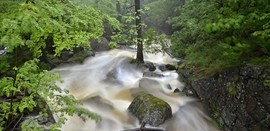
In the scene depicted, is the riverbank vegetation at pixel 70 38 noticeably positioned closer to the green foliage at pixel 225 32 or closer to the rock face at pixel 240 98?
the green foliage at pixel 225 32

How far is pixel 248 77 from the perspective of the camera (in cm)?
740

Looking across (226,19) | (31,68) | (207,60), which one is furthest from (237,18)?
(31,68)

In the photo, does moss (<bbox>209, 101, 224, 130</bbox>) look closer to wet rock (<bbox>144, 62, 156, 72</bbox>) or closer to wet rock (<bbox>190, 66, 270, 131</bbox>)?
wet rock (<bbox>190, 66, 270, 131</bbox>)

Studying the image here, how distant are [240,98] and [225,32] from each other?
2044 mm

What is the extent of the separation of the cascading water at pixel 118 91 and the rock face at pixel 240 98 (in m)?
0.64

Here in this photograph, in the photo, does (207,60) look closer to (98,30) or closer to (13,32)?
(98,30)

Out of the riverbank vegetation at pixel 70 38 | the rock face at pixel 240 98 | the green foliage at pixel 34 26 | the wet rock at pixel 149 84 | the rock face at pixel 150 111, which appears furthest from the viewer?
the wet rock at pixel 149 84

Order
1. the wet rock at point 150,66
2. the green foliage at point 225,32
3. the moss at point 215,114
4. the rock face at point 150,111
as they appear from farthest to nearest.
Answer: the wet rock at point 150,66, the moss at point 215,114, the rock face at point 150,111, the green foliage at point 225,32

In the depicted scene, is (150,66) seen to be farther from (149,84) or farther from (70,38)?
(70,38)

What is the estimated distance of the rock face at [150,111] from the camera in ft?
26.3

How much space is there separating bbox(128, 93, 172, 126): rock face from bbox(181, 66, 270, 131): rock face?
5.20ft

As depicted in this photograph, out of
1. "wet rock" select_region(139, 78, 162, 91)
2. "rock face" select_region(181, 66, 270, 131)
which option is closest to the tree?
"rock face" select_region(181, 66, 270, 131)

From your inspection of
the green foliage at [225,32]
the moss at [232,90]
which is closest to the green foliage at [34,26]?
the green foliage at [225,32]

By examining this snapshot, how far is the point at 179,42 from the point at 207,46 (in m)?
1.35
